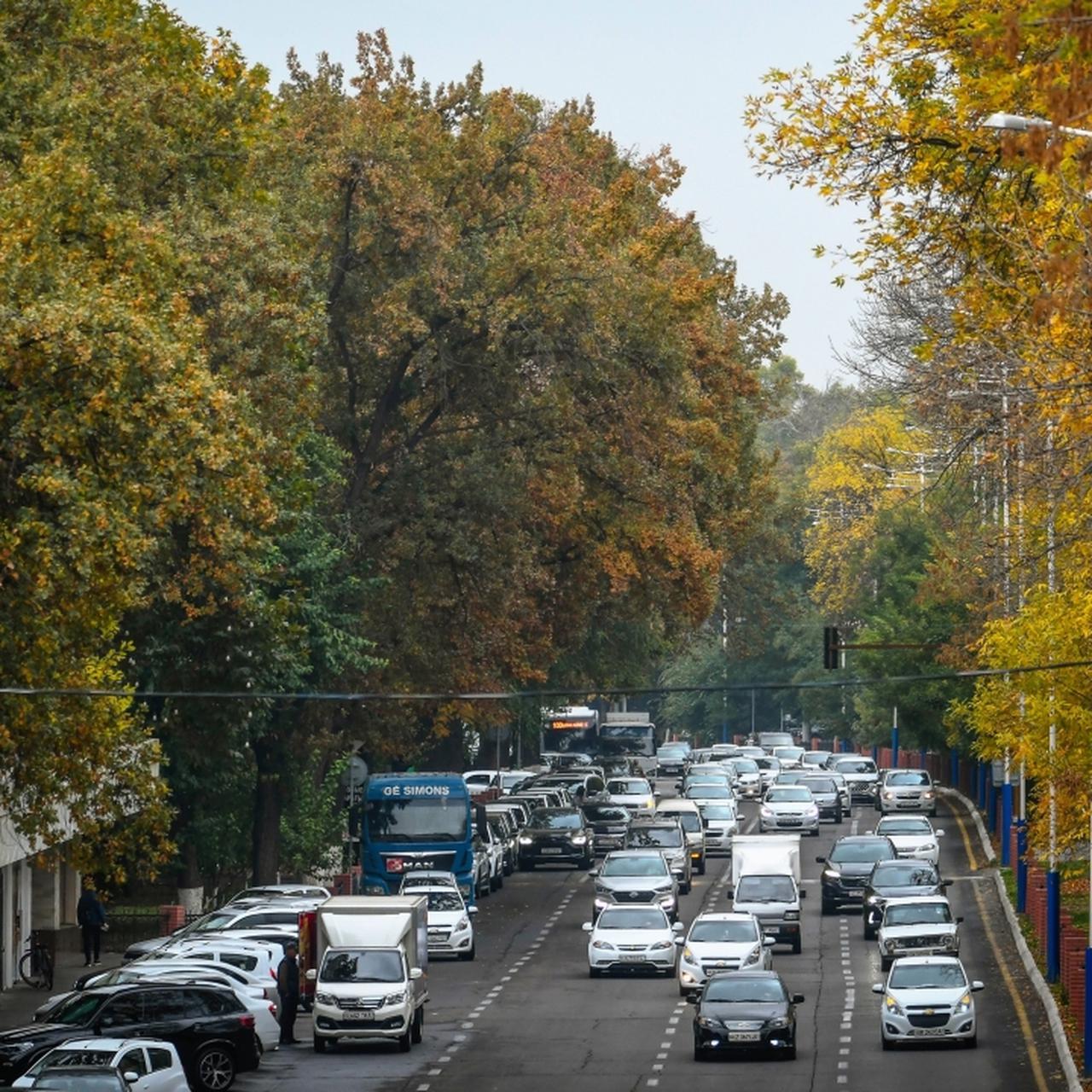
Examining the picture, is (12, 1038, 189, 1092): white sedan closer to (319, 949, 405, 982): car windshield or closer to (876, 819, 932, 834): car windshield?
(319, 949, 405, 982): car windshield

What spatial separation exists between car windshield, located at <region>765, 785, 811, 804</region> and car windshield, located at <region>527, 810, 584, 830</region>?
22.4 feet

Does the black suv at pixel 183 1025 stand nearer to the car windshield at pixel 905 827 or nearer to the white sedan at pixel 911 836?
the white sedan at pixel 911 836

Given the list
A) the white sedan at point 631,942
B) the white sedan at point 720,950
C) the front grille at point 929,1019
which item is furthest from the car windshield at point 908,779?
the front grille at point 929,1019

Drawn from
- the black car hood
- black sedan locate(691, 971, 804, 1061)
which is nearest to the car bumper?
black sedan locate(691, 971, 804, 1061)

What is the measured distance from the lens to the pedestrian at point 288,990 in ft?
121

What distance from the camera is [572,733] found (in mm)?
114188

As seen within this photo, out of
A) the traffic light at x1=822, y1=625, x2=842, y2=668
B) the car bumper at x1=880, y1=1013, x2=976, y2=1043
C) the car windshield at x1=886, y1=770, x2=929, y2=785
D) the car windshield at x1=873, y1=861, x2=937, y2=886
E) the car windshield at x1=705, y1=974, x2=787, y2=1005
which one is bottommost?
the car bumper at x1=880, y1=1013, x2=976, y2=1043

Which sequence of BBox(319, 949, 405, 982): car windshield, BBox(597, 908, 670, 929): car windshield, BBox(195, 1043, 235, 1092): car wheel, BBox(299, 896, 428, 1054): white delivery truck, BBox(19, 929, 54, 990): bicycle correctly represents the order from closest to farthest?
BBox(195, 1043, 235, 1092): car wheel → BBox(299, 896, 428, 1054): white delivery truck → BBox(319, 949, 405, 982): car windshield → BBox(19, 929, 54, 990): bicycle → BBox(597, 908, 670, 929): car windshield

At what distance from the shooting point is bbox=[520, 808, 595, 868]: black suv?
6550 centimetres

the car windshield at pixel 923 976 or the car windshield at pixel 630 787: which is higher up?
the car windshield at pixel 630 787

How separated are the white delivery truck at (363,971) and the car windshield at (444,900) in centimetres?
1101

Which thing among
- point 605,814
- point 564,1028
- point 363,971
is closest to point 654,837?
point 605,814

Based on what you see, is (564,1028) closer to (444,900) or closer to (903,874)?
(444,900)

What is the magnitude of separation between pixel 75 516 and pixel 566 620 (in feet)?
118
